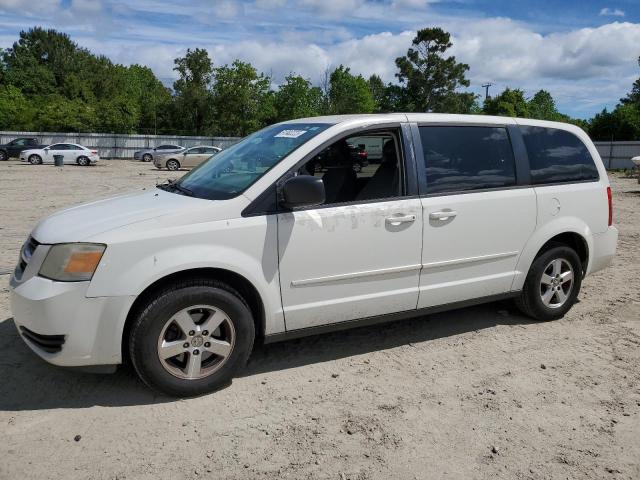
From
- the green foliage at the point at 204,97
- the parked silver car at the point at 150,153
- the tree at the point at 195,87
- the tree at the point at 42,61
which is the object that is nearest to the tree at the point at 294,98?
the green foliage at the point at 204,97

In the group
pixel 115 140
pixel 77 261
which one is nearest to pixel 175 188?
pixel 77 261

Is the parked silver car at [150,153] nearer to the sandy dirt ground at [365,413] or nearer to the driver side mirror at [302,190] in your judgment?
the sandy dirt ground at [365,413]

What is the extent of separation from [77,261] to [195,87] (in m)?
54.2

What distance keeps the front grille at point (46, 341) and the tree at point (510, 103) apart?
66.0 metres

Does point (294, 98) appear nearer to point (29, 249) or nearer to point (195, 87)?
point (195, 87)

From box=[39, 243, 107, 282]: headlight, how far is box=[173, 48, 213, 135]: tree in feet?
177

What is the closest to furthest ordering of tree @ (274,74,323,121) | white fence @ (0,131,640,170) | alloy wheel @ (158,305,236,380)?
alloy wheel @ (158,305,236,380), white fence @ (0,131,640,170), tree @ (274,74,323,121)

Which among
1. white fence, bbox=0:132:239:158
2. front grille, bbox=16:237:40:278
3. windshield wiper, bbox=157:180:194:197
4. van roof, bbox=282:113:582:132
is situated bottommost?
front grille, bbox=16:237:40:278

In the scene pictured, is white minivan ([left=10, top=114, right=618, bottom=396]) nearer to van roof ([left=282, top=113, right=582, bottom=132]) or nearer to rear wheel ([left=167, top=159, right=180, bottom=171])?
van roof ([left=282, top=113, right=582, bottom=132])

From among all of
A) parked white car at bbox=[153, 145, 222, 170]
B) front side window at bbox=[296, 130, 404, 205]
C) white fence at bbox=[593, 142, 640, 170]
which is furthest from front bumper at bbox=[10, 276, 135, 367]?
white fence at bbox=[593, 142, 640, 170]

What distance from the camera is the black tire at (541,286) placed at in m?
5.11

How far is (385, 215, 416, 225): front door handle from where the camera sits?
13.8ft

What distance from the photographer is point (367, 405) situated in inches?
146

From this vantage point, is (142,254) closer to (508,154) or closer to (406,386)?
(406,386)
